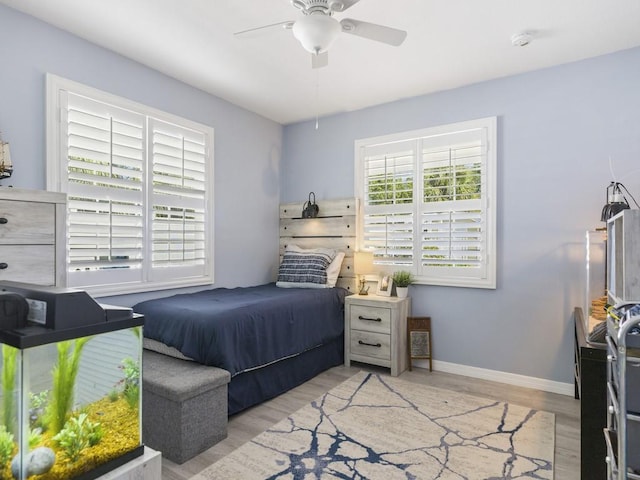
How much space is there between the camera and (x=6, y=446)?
72cm

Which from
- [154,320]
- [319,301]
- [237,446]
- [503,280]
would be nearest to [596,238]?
[503,280]

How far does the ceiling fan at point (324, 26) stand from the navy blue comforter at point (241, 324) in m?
1.73

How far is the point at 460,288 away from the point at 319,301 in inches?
52.0

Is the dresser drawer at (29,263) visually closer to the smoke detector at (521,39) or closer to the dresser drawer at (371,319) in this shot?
the dresser drawer at (371,319)

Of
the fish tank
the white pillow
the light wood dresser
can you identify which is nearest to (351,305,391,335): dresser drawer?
the white pillow

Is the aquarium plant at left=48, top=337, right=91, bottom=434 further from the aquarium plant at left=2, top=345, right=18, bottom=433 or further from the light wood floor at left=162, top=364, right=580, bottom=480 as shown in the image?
the light wood floor at left=162, top=364, right=580, bottom=480

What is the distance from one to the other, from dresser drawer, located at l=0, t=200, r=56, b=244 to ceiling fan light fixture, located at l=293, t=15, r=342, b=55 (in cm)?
166

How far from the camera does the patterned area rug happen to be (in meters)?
1.98

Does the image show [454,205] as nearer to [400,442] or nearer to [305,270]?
[305,270]

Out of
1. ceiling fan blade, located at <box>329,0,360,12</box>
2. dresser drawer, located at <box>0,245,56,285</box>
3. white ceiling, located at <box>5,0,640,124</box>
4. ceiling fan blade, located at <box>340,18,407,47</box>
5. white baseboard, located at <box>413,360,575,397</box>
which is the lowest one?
white baseboard, located at <box>413,360,575,397</box>

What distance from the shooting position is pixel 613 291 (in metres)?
1.99

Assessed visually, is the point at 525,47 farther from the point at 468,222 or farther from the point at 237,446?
the point at 237,446

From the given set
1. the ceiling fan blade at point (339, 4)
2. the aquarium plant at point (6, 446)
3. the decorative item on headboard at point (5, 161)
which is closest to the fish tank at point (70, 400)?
the aquarium plant at point (6, 446)

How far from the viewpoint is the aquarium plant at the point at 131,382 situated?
0.88m
